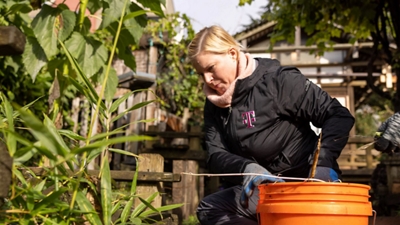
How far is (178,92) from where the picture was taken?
10.5 metres

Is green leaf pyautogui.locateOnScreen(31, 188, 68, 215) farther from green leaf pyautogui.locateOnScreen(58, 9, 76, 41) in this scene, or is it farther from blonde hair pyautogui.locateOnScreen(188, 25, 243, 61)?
green leaf pyautogui.locateOnScreen(58, 9, 76, 41)

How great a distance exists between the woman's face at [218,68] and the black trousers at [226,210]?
55 centimetres

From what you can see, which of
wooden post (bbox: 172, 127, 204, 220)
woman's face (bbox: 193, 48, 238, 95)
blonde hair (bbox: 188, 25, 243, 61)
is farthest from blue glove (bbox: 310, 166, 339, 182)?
wooden post (bbox: 172, 127, 204, 220)

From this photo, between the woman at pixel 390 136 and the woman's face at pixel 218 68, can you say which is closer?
the woman at pixel 390 136

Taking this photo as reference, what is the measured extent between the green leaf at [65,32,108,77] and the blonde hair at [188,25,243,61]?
1.82ft

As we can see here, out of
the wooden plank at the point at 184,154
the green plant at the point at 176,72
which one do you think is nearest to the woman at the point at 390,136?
the wooden plank at the point at 184,154

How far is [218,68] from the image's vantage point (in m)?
2.80

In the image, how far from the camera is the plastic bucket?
1.83 metres

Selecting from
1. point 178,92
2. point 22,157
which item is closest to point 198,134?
point 178,92

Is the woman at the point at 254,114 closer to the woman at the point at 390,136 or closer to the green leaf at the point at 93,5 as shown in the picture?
the woman at the point at 390,136

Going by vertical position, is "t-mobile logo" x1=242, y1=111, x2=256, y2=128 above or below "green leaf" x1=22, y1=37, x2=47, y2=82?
below

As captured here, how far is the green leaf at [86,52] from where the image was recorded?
3049 millimetres

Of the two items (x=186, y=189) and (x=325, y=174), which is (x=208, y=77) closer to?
(x=325, y=174)

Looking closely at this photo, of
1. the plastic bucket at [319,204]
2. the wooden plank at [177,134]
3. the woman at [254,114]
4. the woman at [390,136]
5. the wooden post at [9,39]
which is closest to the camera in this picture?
the wooden post at [9,39]
